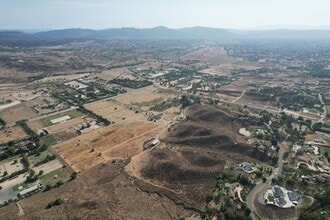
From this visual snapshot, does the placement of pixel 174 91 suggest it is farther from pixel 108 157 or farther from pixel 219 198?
pixel 219 198

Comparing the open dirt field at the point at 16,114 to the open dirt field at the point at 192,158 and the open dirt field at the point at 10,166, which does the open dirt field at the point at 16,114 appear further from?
the open dirt field at the point at 192,158

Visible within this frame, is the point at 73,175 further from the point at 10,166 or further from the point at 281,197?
the point at 281,197

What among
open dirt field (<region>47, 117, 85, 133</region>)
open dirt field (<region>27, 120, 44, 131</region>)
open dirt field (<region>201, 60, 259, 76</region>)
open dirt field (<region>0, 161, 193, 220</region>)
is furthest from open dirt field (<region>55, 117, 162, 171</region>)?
open dirt field (<region>201, 60, 259, 76</region>)

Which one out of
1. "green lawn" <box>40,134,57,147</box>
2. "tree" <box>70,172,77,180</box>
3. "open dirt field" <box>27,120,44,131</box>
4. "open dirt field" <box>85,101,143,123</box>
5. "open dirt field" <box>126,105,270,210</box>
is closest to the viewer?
"open dirt field" <box>126,105,270,210</box>

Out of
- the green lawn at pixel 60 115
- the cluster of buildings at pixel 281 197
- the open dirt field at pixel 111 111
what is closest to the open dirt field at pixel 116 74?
the open dirt field at pixel 111 111

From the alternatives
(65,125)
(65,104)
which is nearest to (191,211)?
(65,125)

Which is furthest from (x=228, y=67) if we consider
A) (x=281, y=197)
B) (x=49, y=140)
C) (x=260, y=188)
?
(x=281, y=197)

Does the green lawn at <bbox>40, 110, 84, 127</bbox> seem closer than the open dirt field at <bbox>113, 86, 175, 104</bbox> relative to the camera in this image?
Yes

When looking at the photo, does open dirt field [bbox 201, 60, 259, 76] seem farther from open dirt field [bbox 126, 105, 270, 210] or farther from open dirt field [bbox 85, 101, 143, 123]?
open dirt field [bbox 126, 105, 270, 210]
